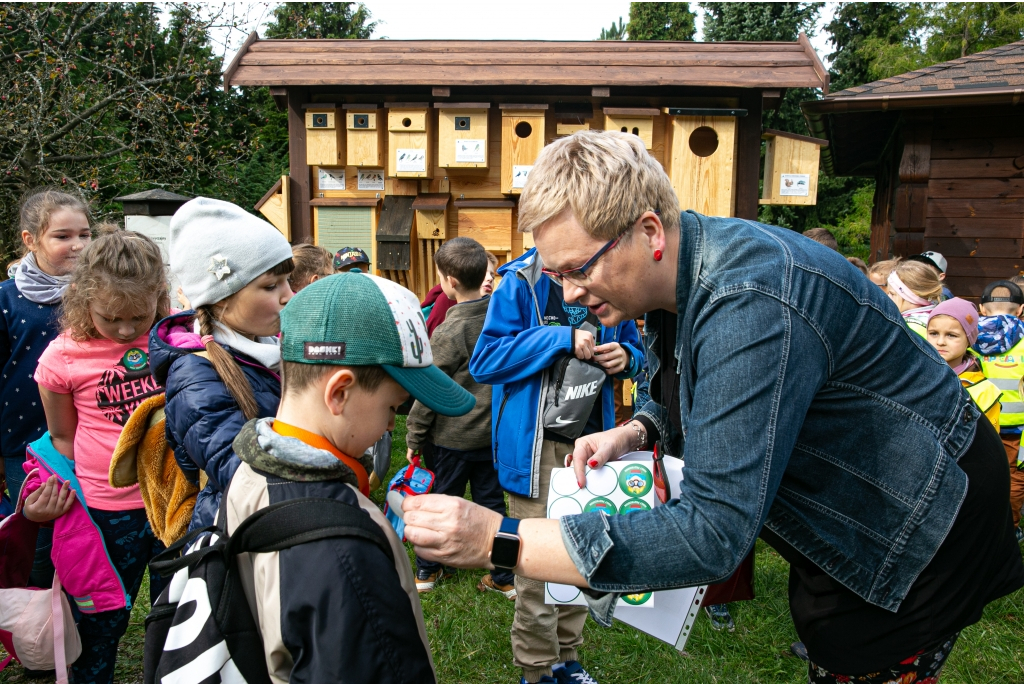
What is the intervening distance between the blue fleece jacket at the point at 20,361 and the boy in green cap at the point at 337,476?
2344mm

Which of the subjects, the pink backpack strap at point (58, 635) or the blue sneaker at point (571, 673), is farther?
the blue sneaker at point (571, 673)

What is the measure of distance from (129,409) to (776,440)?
233 centimetres

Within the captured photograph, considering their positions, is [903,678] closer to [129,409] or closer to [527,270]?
[527,270]

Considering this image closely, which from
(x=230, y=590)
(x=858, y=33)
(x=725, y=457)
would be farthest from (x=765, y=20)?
(x=230, y=590)

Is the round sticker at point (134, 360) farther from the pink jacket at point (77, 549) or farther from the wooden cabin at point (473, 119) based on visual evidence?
the wooden cabin at point (473, 119)

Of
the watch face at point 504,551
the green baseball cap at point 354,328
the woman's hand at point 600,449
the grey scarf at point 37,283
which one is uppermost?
the green baseball cap at point 354,328

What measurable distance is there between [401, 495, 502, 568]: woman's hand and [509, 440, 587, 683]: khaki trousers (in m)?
1.51

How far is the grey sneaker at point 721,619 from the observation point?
11.9ft

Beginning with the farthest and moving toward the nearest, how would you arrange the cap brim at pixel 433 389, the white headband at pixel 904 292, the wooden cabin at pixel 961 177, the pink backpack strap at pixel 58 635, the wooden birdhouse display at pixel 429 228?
the wooden cabin at pixel 961 177
the wooden birdhouse display at pixel 429 228
the white headband at pixel 904 292
the pink backpack strap at pixel 58 635
the cap brim at pixel 433 389

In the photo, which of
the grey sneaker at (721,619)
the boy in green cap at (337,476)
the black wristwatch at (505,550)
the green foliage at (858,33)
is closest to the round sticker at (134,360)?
the boy in green cap at (337,476)

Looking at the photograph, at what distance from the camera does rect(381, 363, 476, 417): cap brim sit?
138 centimetres

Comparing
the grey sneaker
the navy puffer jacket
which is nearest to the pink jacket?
the navy puffer jacket

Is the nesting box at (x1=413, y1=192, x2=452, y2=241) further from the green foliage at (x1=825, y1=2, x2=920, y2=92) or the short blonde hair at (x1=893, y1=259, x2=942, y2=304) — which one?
the green foliage at (x1=825, y1=2, x2=920, y2=92)

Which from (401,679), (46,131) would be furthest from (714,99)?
(46,131)
